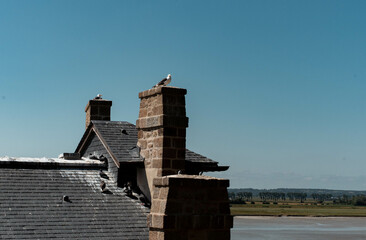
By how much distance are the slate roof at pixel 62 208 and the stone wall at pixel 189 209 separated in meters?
5.44

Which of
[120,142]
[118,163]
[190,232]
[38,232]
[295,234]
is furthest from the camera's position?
[295,234]

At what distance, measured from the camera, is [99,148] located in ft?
65.1

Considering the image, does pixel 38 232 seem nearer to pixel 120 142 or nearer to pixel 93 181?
pixel 93 181

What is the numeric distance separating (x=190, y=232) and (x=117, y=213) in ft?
21.4

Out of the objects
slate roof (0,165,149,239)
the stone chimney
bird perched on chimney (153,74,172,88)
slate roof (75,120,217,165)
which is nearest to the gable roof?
slate roof (75,120,217,165)

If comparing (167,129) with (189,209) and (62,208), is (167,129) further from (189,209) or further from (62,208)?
(189,209)

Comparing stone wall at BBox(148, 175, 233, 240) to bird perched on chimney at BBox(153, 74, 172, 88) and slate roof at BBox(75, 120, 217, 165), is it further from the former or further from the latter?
slate roof at BBox(75, 120, 217, 165)

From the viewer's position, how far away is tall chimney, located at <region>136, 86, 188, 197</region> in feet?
52.5

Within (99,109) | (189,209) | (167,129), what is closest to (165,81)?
(167,129)

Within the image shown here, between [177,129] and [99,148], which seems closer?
[177,129]

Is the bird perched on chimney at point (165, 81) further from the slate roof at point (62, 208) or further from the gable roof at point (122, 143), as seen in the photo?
the slate roof at point (62, 208)

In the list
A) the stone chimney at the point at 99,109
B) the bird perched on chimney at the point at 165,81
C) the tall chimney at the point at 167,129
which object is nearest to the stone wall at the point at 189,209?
the tall chimney at the point at 167,129

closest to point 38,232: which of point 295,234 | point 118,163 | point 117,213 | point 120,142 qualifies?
point 117,213

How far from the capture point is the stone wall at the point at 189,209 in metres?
9.90
